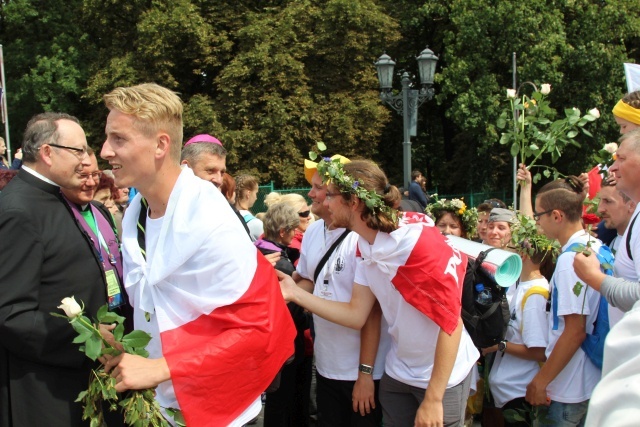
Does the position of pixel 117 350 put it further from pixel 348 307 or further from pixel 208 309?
pixel 348 307

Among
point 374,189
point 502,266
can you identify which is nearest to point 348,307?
point 374,189

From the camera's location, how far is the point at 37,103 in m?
27.0

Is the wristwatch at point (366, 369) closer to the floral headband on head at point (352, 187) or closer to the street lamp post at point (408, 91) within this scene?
the floral headband on head at point (352, 187)

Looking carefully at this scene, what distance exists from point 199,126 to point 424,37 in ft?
37.0

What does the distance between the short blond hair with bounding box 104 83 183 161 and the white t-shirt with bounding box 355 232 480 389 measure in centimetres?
117

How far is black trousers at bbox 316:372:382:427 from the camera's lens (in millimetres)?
3639

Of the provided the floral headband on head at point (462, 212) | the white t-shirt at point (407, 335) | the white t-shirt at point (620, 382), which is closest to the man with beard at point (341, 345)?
the white t-shirt at point (407, 335)

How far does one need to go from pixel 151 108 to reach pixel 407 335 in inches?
65.8

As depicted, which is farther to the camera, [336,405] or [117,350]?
[336,405]

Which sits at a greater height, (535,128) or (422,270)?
(535,128)

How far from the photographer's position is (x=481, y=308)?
352 cm

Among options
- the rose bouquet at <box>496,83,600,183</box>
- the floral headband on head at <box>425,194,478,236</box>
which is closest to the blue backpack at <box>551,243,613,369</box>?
the rose bouquet at <box>496,83,600,183</box>

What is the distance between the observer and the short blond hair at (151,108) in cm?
227

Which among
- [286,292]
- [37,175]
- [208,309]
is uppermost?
[37,175]
